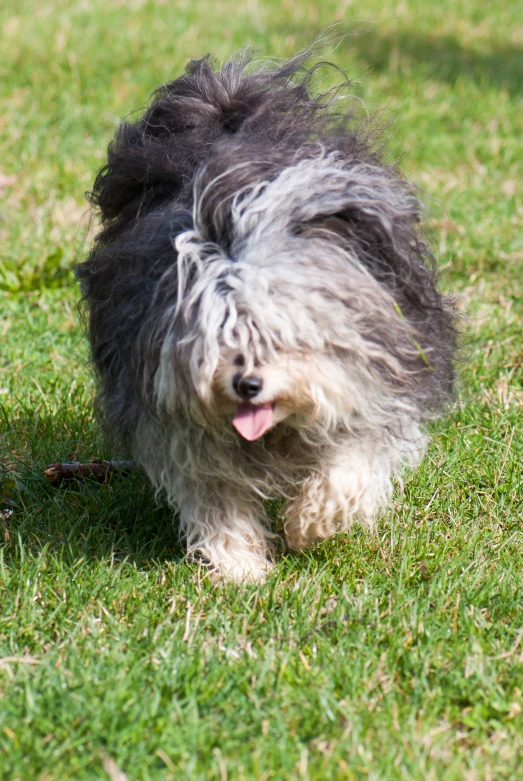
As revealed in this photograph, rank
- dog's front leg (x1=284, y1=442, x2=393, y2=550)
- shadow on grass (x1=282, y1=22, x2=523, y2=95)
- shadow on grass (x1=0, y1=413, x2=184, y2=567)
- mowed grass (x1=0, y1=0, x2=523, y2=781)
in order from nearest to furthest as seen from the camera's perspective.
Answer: mowed grass (x1=0, y1=0, x2=523, y2=781)
dog's front leg (x1=284, y1=442, x2=393, y2=550)
shadow on grass (x1=0, y1=413, x2=184, y2=567)
shadow on grass (x1=282, y1=22, x2=523, y2=95)

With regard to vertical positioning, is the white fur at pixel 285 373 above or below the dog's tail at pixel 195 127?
below

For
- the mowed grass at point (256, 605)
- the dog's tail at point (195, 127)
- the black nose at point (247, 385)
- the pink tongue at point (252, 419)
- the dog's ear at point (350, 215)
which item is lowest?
the mowed grass at point (256, 605)

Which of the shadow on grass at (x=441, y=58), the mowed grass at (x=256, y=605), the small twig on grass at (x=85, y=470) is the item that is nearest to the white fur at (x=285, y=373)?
the mowed grass at (x=256, y=605)

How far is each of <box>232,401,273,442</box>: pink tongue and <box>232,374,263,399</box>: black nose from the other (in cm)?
7

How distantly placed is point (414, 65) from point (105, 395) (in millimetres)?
6468

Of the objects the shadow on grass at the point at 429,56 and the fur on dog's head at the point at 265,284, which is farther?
the shadow on grass at the point at 429,56

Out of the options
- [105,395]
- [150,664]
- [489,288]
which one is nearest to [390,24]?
[489,288]

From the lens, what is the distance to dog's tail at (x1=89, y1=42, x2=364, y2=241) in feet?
11.0

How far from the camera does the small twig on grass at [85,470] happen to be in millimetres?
3967

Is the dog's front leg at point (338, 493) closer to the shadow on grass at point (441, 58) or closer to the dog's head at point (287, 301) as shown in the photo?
the dog's head at point (287, 301)

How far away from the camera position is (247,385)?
2.79m

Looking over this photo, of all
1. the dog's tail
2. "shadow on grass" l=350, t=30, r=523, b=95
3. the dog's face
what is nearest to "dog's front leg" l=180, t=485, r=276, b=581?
the dog's face

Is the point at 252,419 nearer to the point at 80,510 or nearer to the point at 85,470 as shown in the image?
the point at 80,510

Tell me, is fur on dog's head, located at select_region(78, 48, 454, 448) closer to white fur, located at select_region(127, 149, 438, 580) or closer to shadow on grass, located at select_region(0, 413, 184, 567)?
white fur, located at select_region(127, 149, 438, 580)
